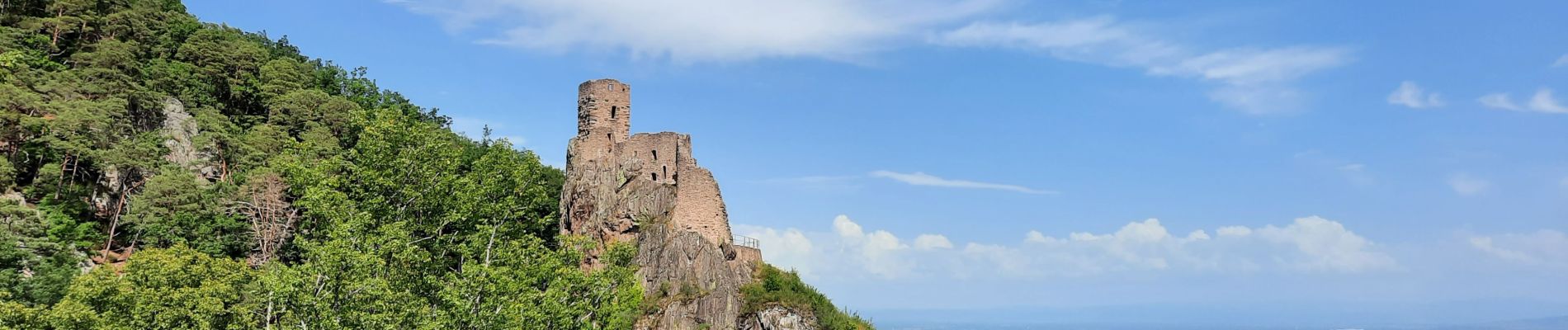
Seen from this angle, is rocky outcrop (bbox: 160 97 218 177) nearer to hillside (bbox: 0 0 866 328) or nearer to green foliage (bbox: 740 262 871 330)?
hillside (bbox: 0 0 866 328)

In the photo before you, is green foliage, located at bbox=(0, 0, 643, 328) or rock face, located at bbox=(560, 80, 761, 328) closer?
green foliage, located at bbox=(0, 0, 643, 328)

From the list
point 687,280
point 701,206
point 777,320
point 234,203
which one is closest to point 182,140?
point 234,203

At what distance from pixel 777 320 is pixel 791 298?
1.30 metres

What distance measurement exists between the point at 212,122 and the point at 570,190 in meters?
24.3

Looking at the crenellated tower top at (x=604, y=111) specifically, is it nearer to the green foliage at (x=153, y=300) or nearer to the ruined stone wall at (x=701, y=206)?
the ruined stone wall at (x=701, y=206)

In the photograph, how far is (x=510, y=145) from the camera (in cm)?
5859

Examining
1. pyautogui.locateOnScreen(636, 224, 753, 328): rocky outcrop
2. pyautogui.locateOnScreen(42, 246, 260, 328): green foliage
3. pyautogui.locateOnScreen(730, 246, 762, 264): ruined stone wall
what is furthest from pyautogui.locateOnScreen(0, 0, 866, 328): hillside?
pyautogui.locateOnScreen(730, 246, 762, 264): ruined stone wall

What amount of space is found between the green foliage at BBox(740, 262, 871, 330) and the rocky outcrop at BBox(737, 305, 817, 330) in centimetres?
24

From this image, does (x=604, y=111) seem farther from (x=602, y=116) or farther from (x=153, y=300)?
(x=153, y=300)

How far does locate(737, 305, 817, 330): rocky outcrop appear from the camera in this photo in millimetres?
51750

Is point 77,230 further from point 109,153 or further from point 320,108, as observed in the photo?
point 320,108

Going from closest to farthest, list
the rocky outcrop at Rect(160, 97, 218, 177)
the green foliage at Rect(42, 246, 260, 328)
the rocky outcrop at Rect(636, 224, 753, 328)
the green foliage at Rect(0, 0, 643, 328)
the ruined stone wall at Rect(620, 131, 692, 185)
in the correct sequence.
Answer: the green foliage at Rect(42, 246, 260, 328), the green foliage at Rect(0, 0, 643, 328), the rocky outcrop at Rect(636, 224, 753, 328), the ruined stone wall at Rect(620, 131, 692, 185), the rocky outcrop at Rect(160, 97, 218, 177)

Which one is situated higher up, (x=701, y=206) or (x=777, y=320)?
(x=701, y=206)

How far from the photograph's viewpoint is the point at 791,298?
172 ft
